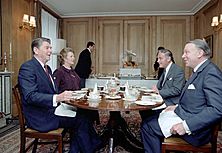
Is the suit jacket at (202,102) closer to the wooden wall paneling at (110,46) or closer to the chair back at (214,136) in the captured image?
the chair back at (214,136)

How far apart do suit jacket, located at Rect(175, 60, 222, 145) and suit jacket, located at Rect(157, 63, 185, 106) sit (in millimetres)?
844

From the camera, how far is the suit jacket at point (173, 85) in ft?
9.67

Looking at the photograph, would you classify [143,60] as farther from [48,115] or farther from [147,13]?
[48,115]

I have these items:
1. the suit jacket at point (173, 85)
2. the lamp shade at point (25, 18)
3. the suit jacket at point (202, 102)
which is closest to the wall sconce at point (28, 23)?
the lamp shade at point (25, 18)

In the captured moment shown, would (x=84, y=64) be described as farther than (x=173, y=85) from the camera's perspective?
Yes

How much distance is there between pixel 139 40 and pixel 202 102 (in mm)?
6187

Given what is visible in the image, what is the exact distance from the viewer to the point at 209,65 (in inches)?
77.0

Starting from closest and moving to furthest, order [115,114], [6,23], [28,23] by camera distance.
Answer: [115,114] → [6,23] → [28,23]

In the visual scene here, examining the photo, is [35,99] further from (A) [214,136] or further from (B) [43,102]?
(A) [214,136]

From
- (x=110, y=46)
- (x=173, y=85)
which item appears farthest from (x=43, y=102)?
(x=110, y=46)

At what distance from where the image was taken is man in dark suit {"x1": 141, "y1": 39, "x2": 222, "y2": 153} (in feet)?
5.82

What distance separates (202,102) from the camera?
1.90 meters

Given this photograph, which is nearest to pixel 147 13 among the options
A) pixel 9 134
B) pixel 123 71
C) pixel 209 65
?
pixel 123 71

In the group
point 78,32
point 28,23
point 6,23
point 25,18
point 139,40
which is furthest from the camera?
point 78,32
